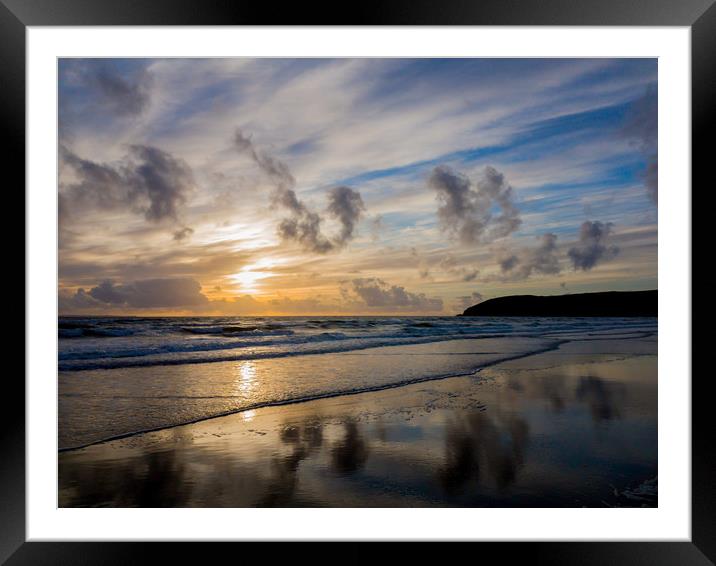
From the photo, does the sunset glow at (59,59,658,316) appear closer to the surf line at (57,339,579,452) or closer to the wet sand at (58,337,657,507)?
the wet sand at (58,337,657,507)

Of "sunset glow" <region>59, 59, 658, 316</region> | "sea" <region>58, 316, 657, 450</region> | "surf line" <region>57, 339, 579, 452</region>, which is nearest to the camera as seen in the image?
"surf line" <region>57, 339, 579, 452</region>

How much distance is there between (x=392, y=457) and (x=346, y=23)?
7.50ft

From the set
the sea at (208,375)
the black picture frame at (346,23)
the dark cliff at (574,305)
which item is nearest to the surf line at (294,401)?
the sea at (208,375)

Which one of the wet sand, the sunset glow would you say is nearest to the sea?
the wet sand

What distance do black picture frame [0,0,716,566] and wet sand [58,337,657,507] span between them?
27 centimetres

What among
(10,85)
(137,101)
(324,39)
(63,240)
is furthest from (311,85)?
(63,240)

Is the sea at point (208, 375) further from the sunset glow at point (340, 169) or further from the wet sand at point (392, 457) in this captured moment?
the sunset glow at point (340, 169)

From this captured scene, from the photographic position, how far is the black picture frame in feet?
6.55

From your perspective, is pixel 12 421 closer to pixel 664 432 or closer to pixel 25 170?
pixel 25 170

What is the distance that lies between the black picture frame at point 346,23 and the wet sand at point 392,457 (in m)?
0.27

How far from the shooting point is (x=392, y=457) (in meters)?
2.88

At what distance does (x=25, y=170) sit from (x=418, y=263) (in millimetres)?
14181

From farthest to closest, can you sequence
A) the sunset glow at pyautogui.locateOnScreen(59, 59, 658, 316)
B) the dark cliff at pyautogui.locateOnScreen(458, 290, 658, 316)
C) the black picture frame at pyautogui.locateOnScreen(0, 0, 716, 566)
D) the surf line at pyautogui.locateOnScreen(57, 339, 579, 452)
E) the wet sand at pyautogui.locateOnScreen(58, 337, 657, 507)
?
the dark cliff at pyautogui.locateOnScreen(458, 290, 658, 316) < the sunset glow at pyautogui.locateOnScreen(59, 59, 658, 316) < the surf line at pyautogui.locateOnScreen(57, 339, 579, 452) < the wet sand at pyautogui.locateOnScreen(58, 337, 657, 507) < the black picture frame at pyautogui.locateOnScreen(0, 0, 716, 566)

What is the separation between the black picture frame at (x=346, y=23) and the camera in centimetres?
200
